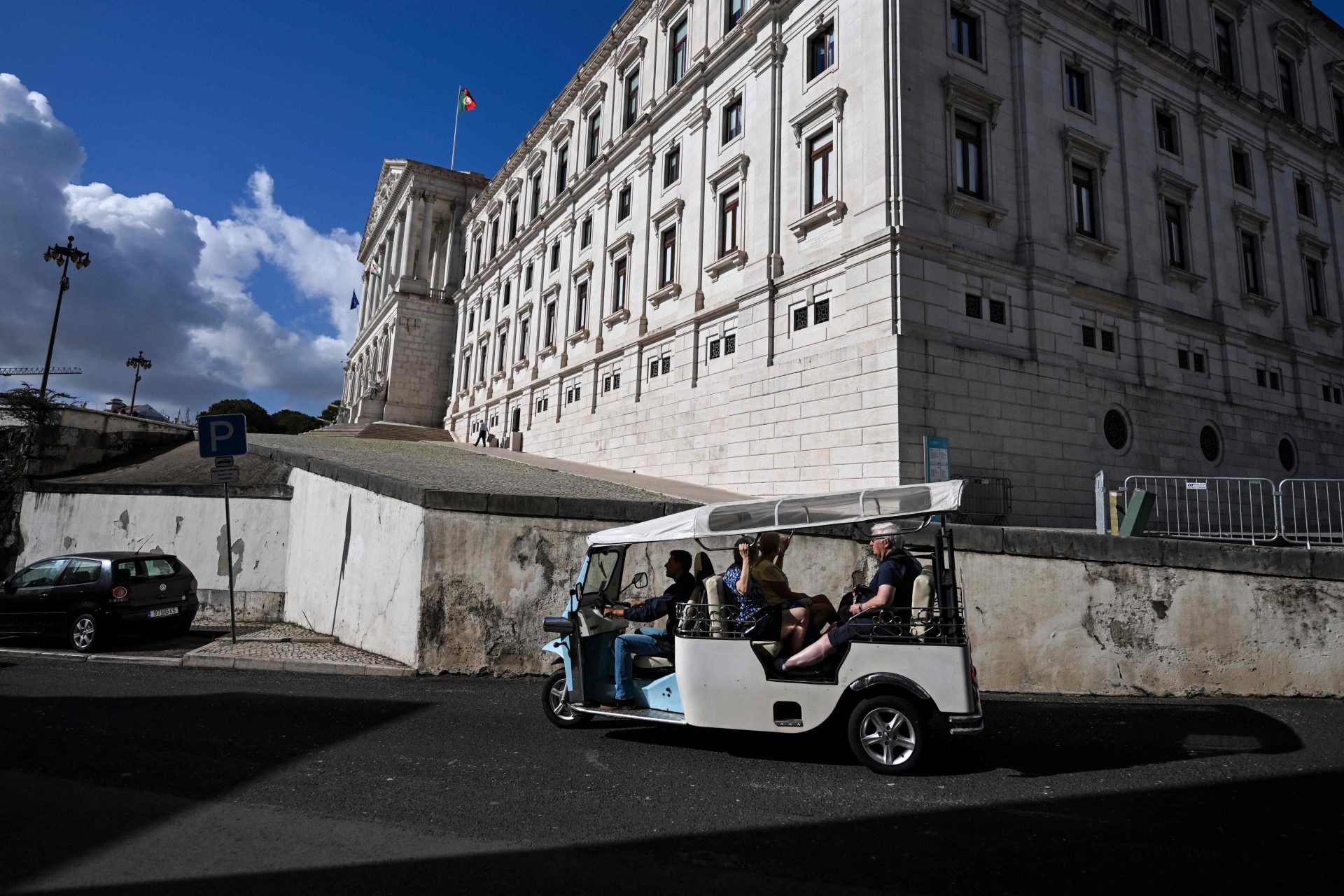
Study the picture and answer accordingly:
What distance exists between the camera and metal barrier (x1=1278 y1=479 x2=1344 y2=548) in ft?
29.3

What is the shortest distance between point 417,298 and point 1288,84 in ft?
151

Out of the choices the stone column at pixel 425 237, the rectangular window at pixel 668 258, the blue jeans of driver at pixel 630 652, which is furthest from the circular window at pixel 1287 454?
the stone column at pixel 425 237

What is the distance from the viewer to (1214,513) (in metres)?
10.1

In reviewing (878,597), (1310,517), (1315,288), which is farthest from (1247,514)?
(1315,288)

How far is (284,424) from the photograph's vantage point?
71.4 metres

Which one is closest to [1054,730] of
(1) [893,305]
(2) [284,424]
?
(1) [893,305]

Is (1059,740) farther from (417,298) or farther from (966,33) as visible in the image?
(417,298)

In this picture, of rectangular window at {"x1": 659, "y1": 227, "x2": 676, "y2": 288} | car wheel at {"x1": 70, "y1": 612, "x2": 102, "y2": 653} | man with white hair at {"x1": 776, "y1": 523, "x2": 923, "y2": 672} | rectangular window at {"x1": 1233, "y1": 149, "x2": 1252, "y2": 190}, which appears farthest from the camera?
rectangular window at {"x1": 659, "y1": 227, "x2": 676, "y2": 288}

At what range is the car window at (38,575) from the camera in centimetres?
1083

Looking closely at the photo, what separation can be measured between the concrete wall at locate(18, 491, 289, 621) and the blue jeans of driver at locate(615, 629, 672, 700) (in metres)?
9.53

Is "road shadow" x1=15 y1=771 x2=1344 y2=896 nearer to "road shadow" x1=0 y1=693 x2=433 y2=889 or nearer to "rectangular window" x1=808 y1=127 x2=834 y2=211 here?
"road shadow" x1=0 y1=693 x2=433 y2=889

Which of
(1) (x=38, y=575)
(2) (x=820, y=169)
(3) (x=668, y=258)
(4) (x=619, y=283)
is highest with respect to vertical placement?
(4) (x=619, y=283)

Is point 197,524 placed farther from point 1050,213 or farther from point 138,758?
point 1050,213

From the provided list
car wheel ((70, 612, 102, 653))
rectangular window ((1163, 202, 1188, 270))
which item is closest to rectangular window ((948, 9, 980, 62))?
rectangular window ((1163, 202, 1188, 270))
